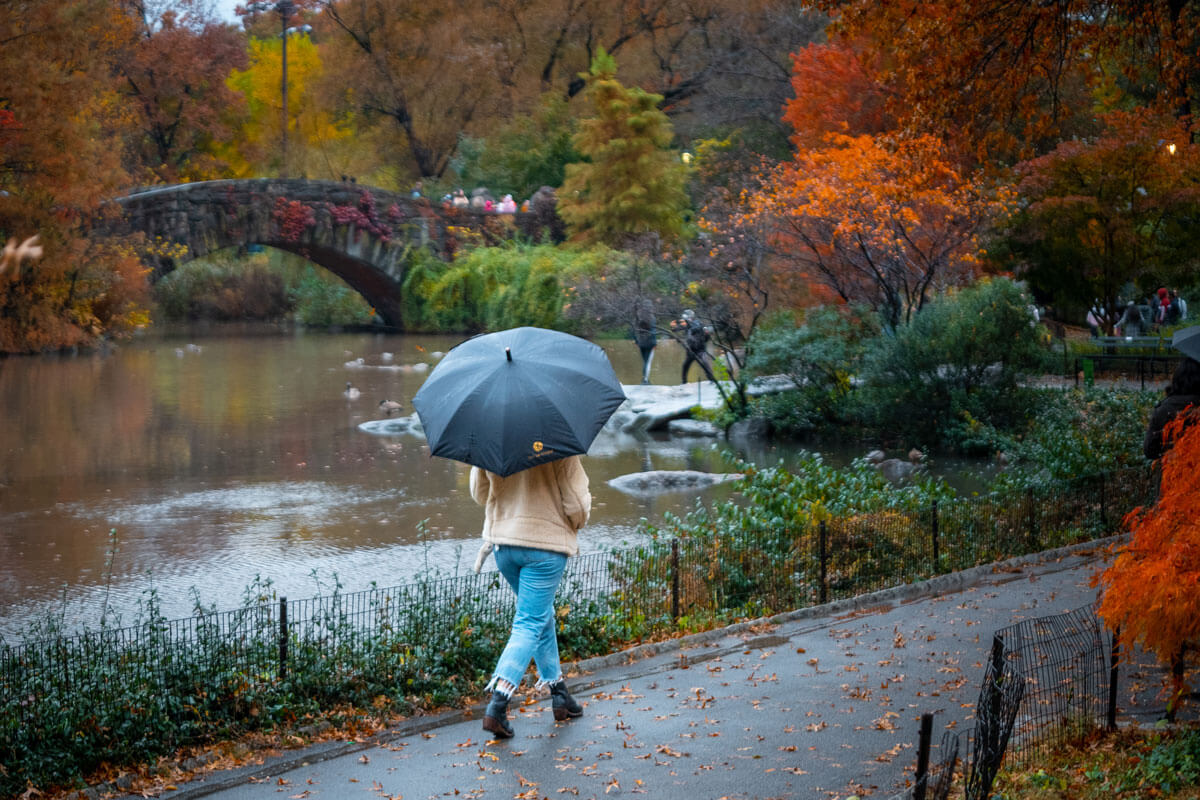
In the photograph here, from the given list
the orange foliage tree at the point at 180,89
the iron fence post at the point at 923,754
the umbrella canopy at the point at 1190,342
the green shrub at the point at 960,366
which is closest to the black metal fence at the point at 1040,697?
the iron fence post at the point at 923,754

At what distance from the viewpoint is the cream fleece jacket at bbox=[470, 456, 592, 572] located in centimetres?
597

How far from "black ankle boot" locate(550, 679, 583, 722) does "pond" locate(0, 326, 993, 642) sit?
1.28 metres

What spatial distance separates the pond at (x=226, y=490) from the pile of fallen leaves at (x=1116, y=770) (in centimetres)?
341

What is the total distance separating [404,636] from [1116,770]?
366 cm

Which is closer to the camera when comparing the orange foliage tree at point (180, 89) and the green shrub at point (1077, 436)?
the green shrub at point (1077, 436)

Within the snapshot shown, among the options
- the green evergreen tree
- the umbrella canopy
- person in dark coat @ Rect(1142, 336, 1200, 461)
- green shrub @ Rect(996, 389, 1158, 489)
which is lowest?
green shrub @ Rect(996, 389, 1158, 489)

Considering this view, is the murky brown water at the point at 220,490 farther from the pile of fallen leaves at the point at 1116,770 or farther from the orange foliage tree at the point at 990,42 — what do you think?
the orange foliage tree at the point at 990,42

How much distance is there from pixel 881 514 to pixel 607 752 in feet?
16.6

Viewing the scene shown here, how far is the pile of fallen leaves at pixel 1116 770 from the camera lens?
4.96m

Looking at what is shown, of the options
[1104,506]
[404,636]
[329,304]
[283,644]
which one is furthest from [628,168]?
[283,644]

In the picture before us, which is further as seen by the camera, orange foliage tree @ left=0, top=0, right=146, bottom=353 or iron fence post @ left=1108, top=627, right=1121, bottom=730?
orange foliage tree @ left=0, top=0, right=146, bottom=353

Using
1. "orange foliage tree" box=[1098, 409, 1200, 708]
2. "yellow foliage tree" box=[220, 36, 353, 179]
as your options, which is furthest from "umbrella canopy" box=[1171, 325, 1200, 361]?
"yellow foliage tree" box=[220, 36, 353, 179]

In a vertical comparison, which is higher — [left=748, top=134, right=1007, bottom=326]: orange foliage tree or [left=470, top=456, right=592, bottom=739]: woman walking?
[left=748, top=134, right=1007, bottom=326]: orange foliage tree

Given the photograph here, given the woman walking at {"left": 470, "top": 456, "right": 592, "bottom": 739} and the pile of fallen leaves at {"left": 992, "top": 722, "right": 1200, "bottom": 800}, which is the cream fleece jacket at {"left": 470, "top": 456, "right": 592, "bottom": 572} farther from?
the pile of fallen leaves at {"left": 992, "top": 722, "right": 1200, "bottom": 800}
